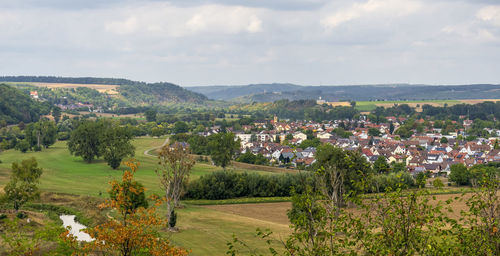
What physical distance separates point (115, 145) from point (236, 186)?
3217 centimetres

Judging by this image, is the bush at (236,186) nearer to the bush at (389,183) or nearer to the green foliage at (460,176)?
the bush at (389,183)

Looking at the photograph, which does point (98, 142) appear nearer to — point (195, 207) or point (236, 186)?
point (236, 186)

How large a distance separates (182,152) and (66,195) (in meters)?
17.4

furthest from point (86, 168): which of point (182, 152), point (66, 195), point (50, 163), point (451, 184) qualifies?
point (451, 184)

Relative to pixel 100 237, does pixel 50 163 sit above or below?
below

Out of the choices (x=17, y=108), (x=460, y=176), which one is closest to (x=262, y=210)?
(x=460, y=176)

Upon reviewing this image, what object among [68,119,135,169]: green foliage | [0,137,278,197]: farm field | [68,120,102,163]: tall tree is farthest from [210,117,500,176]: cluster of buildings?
[68,120,102,163]: tall tree

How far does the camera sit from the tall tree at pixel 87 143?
3674 inches

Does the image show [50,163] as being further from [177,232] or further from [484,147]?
[484,147]

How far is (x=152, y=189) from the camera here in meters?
68.1

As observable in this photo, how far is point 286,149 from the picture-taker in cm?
12438

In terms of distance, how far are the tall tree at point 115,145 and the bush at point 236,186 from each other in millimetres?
26260

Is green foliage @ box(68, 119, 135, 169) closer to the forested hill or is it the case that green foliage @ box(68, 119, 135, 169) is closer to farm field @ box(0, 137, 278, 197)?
farm field @ box(0, 137, 278, 197)

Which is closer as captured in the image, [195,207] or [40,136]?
[195,207]
